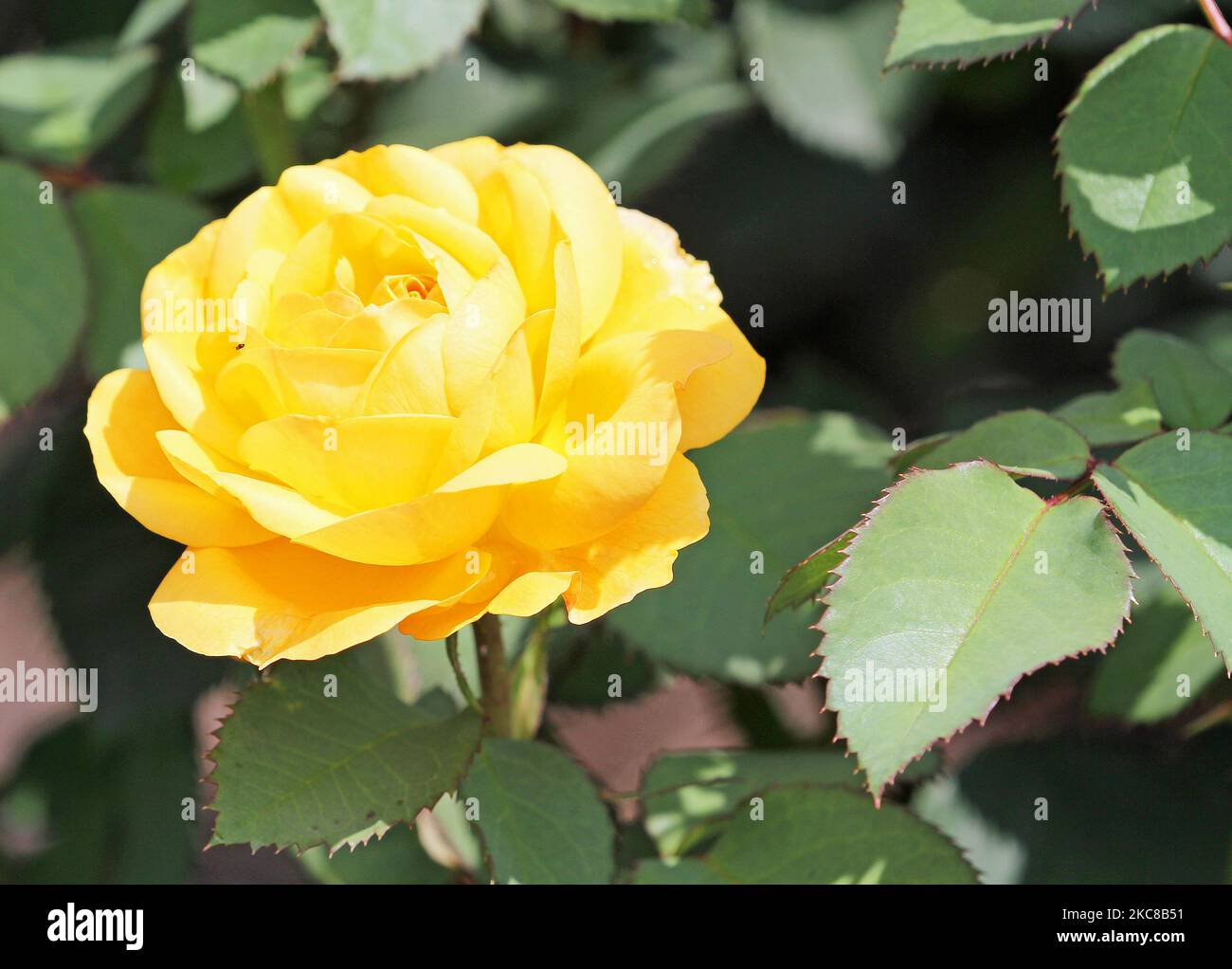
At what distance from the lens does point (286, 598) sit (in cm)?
60

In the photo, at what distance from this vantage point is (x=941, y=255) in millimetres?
1280

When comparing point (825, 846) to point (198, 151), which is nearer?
point (825, 846)

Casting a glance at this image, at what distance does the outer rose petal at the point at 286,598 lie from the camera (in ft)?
1.79

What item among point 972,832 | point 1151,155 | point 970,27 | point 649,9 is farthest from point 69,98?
point 972,832

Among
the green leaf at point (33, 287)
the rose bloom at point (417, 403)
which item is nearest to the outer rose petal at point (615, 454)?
the rose bloom at point (417, 403)

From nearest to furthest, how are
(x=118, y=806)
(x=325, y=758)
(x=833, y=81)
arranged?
(x=325, y=758), (x=833, y=81), (x=118, y=806)

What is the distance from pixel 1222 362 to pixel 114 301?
88 centimetres

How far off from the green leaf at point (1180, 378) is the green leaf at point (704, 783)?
32 centimetres

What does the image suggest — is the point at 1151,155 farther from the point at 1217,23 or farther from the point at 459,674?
the point at 459,674

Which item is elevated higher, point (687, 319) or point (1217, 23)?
point (1217, 23)

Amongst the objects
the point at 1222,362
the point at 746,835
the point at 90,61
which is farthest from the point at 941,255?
the point at 90,61

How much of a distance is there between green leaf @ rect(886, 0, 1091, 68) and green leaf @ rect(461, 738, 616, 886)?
1.49 feet

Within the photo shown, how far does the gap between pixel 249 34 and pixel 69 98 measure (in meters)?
0.24

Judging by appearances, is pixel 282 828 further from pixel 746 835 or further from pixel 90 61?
pixel 90 61
